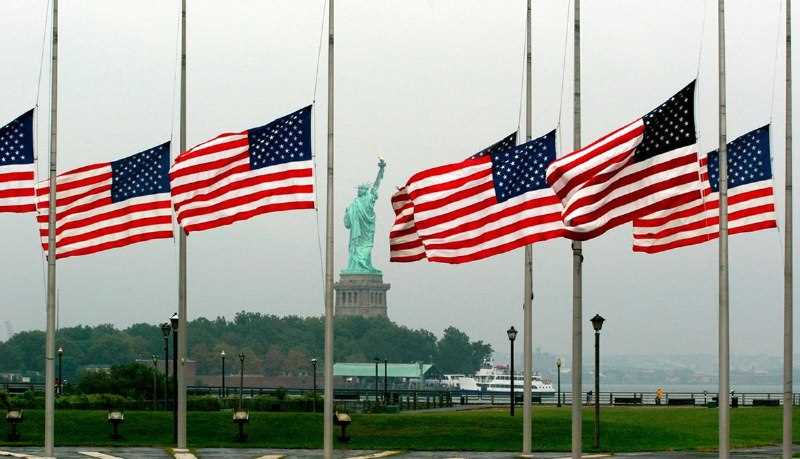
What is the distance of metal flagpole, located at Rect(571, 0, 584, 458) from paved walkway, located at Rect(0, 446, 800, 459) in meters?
8.56

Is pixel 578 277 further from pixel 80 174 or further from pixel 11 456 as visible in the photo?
pixel 11 456

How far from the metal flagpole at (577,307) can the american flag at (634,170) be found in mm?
3860

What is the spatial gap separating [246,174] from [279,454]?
36.2 ft

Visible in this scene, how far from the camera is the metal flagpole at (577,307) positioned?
1377 inches

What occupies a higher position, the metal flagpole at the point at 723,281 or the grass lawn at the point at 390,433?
the metal flagpole at the point at 723,281

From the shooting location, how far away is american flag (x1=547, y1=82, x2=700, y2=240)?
3138 centimetres

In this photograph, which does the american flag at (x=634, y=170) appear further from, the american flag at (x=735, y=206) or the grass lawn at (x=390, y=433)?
the grass lawn at (x=390, y=433)

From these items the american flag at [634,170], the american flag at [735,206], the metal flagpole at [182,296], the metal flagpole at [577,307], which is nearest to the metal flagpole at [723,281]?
the american flag at [634,170]

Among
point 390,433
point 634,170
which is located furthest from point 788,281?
point 390,433

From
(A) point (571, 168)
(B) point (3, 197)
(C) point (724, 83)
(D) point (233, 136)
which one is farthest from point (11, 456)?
(C) point (724, 83)

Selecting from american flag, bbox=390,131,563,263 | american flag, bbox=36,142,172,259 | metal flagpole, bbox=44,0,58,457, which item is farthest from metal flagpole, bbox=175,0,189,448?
american flag, bbox=390,131,563,263

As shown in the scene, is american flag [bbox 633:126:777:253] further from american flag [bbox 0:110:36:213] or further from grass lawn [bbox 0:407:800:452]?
american flag [bbox 0:110:36:213]

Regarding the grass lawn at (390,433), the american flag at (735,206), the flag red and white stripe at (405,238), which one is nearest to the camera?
the american flag at (735,206)

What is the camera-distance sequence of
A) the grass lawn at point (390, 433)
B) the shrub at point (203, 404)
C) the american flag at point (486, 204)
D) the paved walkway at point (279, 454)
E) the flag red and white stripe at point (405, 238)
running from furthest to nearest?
the shrub at point (203, 404) < the grass lawn at point (390, 433) < the paved walkway at point (279, 454) < the flag red and white stripe at point (405, 238) < the american flag at point (486, 204)
